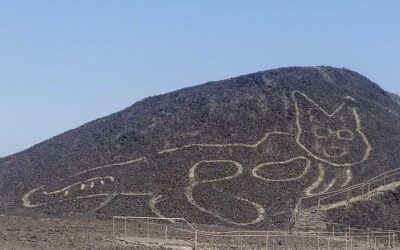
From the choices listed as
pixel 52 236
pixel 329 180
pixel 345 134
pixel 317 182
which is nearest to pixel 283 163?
pixel 317 182

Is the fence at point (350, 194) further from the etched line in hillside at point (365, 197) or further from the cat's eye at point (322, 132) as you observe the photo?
the cat's eye at point (322, 132)

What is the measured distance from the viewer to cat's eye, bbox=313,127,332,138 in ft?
199

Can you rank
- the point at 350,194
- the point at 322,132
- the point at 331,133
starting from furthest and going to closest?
the point at 331,133, the point at 322,132, the point at 350,194

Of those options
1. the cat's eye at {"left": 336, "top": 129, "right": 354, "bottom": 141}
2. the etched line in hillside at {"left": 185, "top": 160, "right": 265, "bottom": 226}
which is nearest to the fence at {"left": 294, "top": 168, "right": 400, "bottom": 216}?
the etched line in hillside at {"left": 185, "top": 160, "right": 265, "bottom": 226}

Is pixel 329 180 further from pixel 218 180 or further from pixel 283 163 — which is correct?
pixel 218 180

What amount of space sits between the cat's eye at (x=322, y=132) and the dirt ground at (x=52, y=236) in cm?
2708

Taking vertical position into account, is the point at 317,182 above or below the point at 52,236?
above

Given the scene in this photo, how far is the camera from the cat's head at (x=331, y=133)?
58.2 m

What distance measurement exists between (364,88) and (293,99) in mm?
10150

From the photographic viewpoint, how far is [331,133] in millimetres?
61281

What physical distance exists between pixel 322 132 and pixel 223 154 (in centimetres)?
928

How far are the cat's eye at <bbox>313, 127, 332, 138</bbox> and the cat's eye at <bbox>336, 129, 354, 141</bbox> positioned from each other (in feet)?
2.52

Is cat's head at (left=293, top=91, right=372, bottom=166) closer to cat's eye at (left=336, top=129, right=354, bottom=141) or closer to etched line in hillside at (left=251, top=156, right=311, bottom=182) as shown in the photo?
cat's eye at (left=336, top=129, right=354, bottom=141)

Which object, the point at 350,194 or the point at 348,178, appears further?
the point at 348,178
